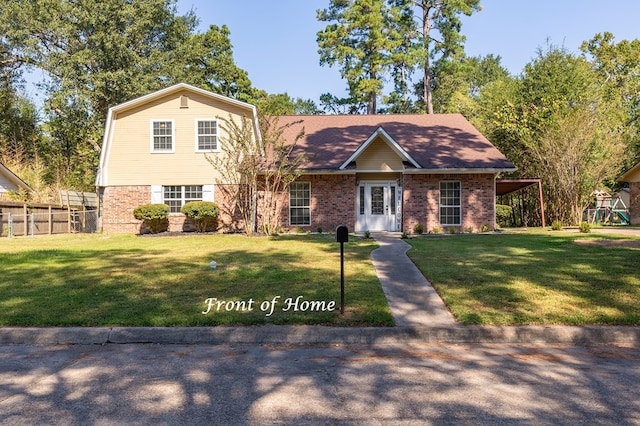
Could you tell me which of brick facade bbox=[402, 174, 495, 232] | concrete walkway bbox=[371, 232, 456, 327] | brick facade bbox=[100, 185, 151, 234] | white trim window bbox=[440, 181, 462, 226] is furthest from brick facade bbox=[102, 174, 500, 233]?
concrete walkway bbox=[371, 232, 456, 327]

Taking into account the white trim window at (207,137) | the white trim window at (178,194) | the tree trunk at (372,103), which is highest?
the tree trunk at (372,103)

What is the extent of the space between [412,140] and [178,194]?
1102 cm

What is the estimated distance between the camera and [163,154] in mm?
20781

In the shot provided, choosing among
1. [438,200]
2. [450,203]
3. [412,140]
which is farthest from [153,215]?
[450,203]

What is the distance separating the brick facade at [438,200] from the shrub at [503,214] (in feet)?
25.2

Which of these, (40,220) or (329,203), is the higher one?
(329,203)

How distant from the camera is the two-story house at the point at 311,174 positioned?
19797 millimetres

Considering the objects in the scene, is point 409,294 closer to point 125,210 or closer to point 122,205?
point 125,210

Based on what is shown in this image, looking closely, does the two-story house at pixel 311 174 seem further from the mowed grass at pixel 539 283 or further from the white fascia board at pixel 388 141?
the mowed grass at pixel 539 283

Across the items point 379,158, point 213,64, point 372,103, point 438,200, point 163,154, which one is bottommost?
point 438,200

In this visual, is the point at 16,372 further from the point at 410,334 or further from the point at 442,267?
the point at 442,267

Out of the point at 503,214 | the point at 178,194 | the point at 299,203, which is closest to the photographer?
the point at 299,203

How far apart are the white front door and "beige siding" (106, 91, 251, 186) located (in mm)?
6311

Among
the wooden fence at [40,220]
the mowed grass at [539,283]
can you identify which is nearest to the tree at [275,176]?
the mowed grass at [539,283]
